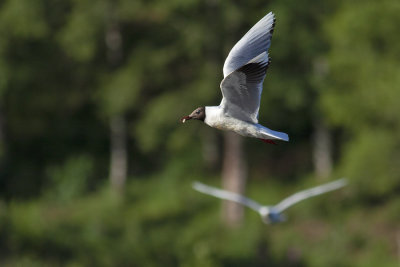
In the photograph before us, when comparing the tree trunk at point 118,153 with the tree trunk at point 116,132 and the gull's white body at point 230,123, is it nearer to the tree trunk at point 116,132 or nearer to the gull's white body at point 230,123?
the tree trunk at point 116,132

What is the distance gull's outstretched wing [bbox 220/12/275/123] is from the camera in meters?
8.91

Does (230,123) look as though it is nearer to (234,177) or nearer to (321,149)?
(234,177)

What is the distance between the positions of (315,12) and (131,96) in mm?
4858

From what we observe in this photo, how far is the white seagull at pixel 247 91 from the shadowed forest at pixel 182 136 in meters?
9.67

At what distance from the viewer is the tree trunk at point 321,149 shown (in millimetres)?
24533

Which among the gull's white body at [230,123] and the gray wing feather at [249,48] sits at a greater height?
the gray wing feather at [249,48]

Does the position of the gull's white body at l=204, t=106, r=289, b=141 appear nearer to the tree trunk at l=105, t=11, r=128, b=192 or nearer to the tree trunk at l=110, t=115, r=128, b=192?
the tree trunk at l=105, t=11, r=128, b=192

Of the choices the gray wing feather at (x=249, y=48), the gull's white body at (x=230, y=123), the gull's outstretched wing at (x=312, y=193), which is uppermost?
the gray wing feather at (x=249, y=48)

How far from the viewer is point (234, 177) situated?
22844 mm

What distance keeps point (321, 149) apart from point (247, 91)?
1613cm

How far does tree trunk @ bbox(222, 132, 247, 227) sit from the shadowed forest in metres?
0.04

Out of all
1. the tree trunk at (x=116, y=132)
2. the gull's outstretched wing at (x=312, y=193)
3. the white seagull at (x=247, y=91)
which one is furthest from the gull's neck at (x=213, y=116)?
the tree trunk at (x=116, y=132)

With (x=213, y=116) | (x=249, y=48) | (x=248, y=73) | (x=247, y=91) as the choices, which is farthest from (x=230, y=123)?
(x=249, y=48)

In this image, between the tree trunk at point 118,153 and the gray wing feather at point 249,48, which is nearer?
the gray wing feather at point 249,48
